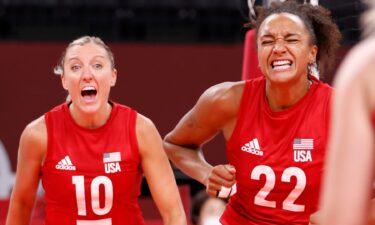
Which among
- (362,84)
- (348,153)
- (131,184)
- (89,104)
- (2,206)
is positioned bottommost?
(2,206)

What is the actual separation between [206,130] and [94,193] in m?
0.60

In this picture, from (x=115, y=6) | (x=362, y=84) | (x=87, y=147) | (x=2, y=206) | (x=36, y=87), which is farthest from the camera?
(x=115, y=6)

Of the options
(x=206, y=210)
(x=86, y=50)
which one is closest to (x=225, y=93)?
(x=86, y=50)

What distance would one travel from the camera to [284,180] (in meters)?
3.73

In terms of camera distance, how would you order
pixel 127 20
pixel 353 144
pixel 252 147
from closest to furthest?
pixel 353 144 → pixel 252 147 → pixel 127 20

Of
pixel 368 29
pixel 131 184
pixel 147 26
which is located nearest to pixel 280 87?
pixel 131 184

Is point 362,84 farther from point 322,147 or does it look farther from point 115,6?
point 115,6

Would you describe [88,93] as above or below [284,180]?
above

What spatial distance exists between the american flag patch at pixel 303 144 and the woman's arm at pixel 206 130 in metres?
0.30

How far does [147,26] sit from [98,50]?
5.81 metres

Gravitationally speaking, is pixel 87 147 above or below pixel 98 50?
below

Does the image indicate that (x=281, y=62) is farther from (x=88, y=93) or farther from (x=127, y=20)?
(x=127, y=20)

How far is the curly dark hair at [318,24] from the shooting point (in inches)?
156

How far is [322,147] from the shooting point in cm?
374
